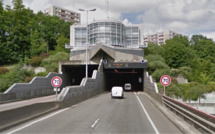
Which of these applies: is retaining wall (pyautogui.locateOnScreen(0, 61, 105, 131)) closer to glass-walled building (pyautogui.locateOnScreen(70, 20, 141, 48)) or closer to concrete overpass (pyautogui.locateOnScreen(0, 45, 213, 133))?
concrete overpass (pyautogui.locateOnScreen(0, 45, 213, 133))

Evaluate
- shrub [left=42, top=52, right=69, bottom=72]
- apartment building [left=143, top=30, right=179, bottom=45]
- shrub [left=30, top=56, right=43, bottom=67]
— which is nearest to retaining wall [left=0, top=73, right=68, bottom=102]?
shrub [left=42, top=52, right=69, bottom=72]

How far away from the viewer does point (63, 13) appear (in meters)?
117

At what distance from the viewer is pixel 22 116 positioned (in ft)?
35.3

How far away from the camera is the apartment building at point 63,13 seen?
111512mm

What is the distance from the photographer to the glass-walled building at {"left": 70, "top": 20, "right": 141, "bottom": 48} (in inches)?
2613

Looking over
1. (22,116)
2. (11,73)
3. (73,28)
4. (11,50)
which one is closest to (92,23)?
(73,28)

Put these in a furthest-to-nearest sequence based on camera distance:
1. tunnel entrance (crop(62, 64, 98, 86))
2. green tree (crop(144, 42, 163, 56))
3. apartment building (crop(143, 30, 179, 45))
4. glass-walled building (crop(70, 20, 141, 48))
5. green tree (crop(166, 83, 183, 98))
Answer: apartment building (crop(143, 30, 179, 45)) < green tree (crop(144, 42, 163, 56)) < glass-walled building (crop(70, 20, 141, 48)) < tunnel entrance (crop(62, 64, 98, 86)) < green tree (crop(166, 83, 183, 98))

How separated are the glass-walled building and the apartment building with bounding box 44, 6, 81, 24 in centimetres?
4018

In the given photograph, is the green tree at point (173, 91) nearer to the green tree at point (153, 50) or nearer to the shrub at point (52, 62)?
the shrub at point (52, 62)

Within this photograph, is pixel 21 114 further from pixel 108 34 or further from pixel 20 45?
pixel 20 45

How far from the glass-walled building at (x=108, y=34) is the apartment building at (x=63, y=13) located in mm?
40183

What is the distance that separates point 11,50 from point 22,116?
53.9 meters

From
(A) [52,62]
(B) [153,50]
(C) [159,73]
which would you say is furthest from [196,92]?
(A) [52,62]

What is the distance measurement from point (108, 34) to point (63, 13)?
59.7 meters
